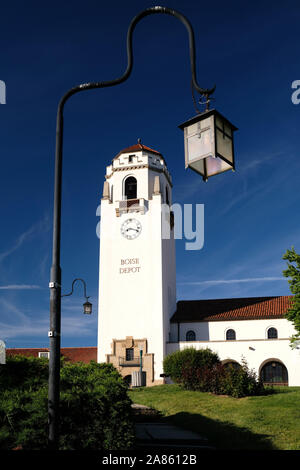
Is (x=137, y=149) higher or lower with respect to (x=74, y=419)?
higher

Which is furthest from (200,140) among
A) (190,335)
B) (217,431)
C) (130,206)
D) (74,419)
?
(190,335)

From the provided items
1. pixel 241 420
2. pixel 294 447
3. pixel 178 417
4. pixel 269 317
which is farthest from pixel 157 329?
pixel 294 447

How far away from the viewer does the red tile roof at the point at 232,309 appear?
4897cm

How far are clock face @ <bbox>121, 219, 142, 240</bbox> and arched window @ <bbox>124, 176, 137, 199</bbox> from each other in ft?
10.3

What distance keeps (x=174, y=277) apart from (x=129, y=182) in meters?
12.2

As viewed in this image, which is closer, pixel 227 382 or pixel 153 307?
pixel 227 382

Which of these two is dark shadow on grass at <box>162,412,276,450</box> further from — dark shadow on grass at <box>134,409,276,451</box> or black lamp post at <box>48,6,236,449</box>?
black lamp post at <box>48,6,236,449</box>

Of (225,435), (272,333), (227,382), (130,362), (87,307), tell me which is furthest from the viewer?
(272,333)

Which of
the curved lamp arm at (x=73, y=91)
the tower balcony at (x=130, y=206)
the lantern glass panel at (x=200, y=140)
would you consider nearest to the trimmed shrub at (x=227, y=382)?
the curved lamp arm at (x=73, y=91)

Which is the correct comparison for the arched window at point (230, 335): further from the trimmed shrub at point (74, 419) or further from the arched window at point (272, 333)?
the trimmed shrub at point (74, 419)

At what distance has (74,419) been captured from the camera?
975 centimetres

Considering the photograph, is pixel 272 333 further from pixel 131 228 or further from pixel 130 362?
pixel 131 228

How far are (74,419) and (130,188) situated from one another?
1721 inches
